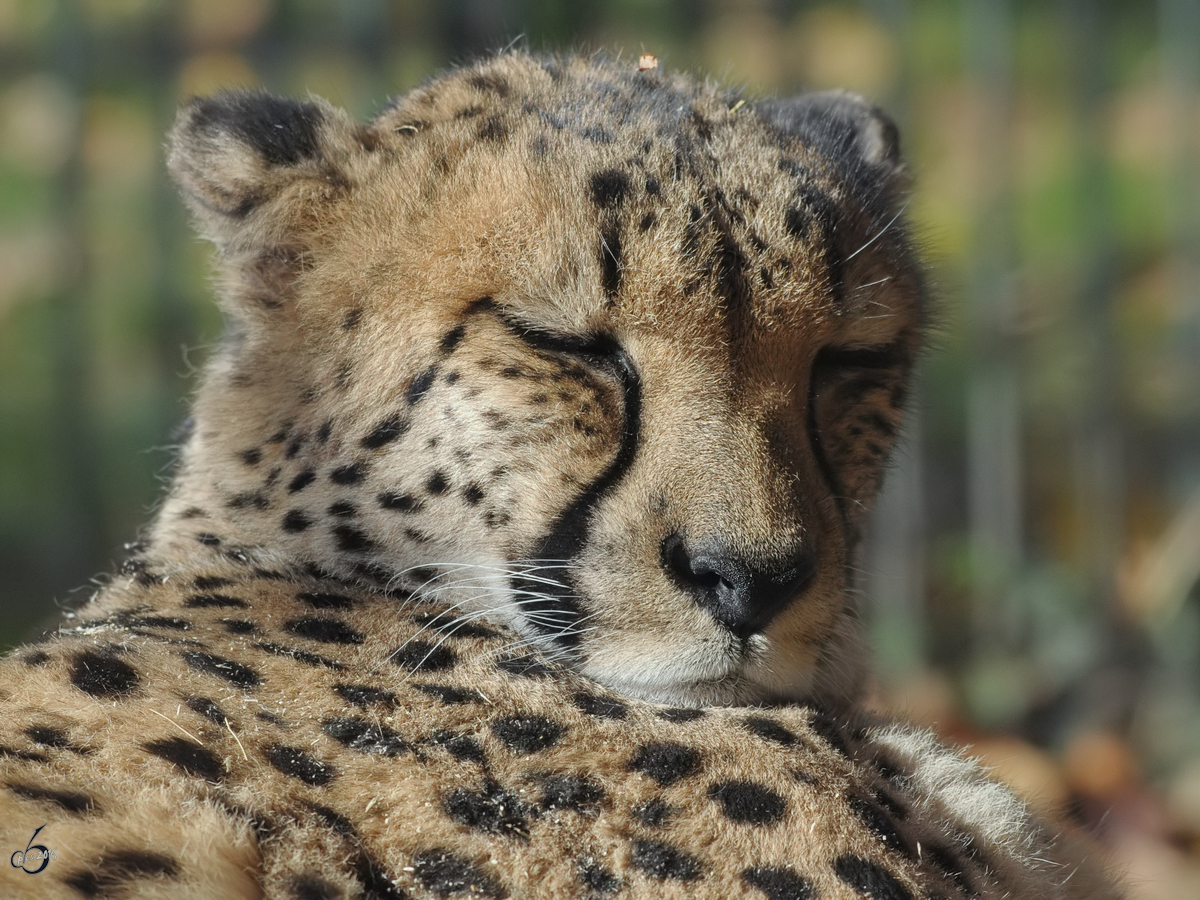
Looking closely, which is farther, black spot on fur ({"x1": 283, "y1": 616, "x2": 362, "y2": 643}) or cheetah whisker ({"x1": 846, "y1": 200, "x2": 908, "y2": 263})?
cheetah whisker ({"x1": 846, "y1": 200, "x2": 908, "y2": 263})

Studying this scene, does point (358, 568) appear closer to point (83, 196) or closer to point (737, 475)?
point (737, 475)

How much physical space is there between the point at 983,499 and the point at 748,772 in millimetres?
3462

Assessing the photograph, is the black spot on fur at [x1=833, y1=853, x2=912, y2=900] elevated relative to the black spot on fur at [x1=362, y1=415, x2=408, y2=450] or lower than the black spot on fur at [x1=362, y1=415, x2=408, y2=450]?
lower

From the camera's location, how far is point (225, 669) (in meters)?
1.86

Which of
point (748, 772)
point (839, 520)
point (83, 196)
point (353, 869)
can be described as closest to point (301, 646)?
point (353, 869)

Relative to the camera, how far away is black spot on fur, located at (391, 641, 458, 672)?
196 cm

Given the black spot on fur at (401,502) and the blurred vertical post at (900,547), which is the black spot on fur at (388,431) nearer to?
the black spot on fur at (401,502)

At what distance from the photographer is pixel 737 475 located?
1969 mm

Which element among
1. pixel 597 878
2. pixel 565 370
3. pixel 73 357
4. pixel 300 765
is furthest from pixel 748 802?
pixel 73 357

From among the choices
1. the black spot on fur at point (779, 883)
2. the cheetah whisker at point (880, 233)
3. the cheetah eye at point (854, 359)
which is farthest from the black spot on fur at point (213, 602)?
the cheetah whisker at point (880, 233)

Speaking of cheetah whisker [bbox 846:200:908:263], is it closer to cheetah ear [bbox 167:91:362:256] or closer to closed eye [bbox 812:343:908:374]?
closed eye [bbox 812:343:908:374]

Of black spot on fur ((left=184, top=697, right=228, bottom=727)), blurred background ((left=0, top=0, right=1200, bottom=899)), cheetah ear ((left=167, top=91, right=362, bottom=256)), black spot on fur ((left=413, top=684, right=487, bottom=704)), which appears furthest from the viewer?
blurred background ((left=0, top=0, right=1200, bottom=899))

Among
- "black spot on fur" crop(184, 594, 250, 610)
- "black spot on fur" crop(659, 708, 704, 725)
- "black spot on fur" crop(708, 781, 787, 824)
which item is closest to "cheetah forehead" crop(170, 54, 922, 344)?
"black spot on fur" crop(184, 594, 250, 610)

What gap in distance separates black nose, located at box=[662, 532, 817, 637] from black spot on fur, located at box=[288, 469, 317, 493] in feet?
1.95
